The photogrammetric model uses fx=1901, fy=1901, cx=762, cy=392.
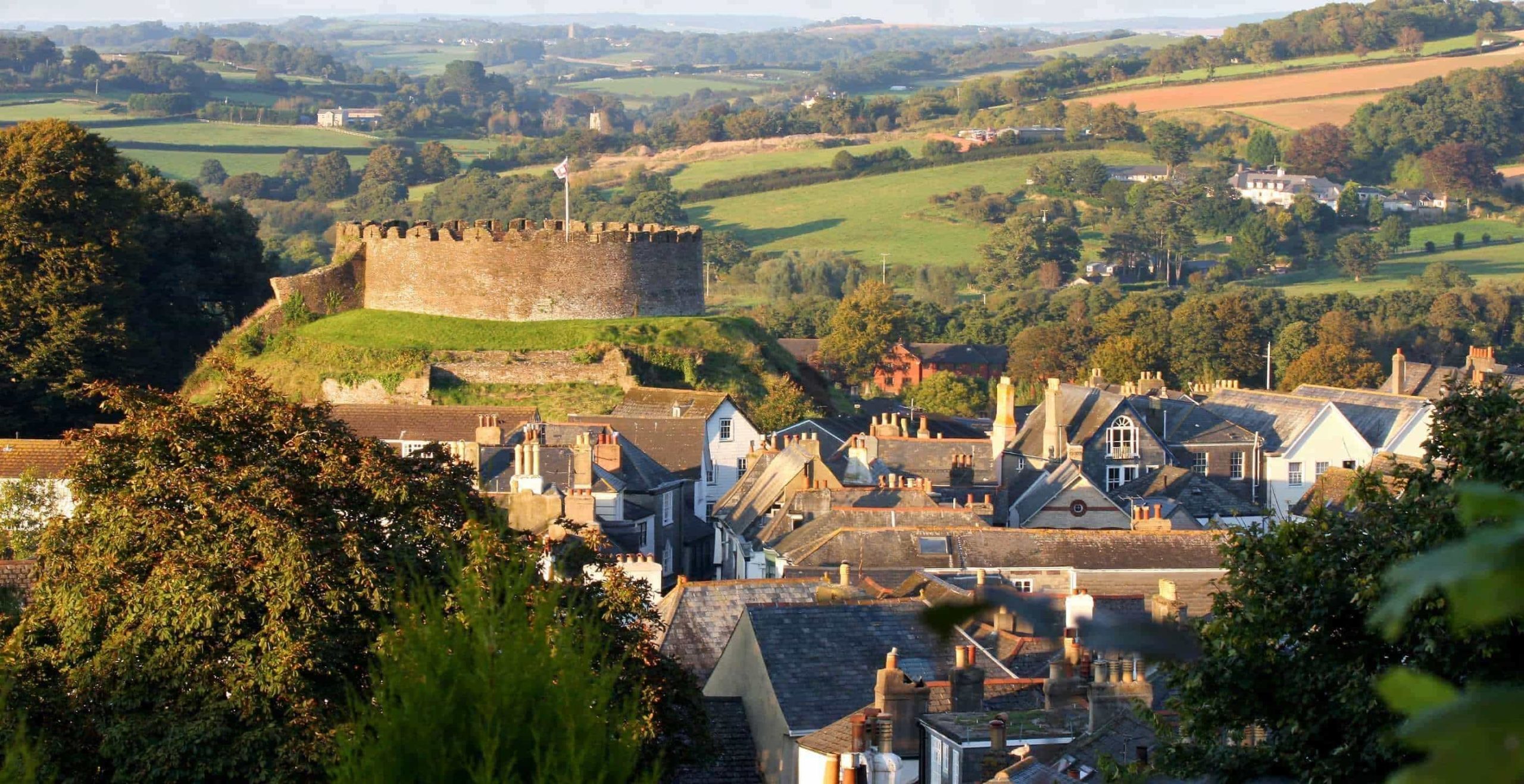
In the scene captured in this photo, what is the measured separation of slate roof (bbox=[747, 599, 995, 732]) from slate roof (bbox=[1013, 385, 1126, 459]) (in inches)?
776

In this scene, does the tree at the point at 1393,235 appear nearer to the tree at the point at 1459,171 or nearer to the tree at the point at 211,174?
the tree at the point at 1459,171

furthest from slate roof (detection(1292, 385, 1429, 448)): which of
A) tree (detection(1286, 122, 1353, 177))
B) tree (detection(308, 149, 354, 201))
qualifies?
tree (detection(308, 149, 354, 201))

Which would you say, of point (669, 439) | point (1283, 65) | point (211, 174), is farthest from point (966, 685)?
point (1283, 65)

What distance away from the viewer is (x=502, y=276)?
178 ft

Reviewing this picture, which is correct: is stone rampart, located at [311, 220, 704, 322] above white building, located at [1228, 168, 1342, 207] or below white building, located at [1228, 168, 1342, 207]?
above

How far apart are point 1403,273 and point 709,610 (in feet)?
327

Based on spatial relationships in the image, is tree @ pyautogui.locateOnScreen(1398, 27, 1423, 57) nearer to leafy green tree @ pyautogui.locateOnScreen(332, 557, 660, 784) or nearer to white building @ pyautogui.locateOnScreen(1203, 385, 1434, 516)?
white building @ pyautogui.locateOnScreen(1203, 385, 1434, 516)

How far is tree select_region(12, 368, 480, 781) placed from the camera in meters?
13.0

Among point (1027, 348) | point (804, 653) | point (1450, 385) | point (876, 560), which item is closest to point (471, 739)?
point (1450, 385)

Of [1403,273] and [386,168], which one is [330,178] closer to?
[386,168]

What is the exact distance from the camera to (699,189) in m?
147

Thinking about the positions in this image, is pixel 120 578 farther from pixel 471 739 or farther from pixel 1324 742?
pixel 1324 742

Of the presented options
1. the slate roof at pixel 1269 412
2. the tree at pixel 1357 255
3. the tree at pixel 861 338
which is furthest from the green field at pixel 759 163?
the slate roof at pixel 1269 412

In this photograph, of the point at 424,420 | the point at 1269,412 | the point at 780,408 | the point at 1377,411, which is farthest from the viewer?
the point at 780,408
